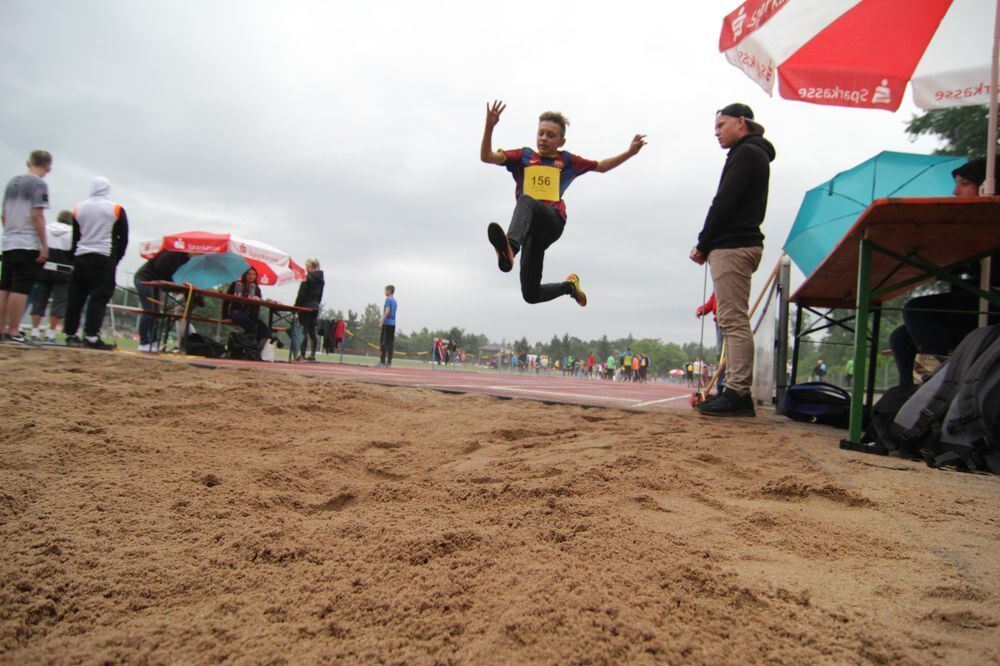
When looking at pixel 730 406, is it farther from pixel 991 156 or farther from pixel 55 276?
pixel 55 276

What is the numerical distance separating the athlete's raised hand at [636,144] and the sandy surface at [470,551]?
2406mm

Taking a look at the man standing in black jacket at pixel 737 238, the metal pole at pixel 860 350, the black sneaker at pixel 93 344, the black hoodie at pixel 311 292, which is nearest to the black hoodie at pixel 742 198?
the man standing in black jacket at pixel 737 238

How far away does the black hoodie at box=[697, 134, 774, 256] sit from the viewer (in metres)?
3.61

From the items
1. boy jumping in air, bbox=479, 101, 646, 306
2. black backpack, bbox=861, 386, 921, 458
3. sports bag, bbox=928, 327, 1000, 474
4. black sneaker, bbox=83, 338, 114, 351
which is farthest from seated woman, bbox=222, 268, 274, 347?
sports bag, bbox=928, 327, 1000, 474

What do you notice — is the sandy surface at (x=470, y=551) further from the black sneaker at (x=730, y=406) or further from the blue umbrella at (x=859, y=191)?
the blue umbrella at (x=859, y=191)

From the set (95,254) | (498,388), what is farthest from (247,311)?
(498,388)

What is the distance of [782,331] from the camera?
16.4 feet

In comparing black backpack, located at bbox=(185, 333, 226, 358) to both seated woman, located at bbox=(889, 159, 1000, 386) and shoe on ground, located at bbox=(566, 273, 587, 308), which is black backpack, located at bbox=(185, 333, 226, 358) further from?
seated woman, located at bbox=(889, 159, 1000, 386)

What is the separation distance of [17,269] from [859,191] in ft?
28.0

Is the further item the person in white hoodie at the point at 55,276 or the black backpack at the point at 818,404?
the person in white hoodie at the point at 55,276

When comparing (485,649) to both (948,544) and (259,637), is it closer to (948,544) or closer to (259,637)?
(259,637)

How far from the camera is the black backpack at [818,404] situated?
12.5ft

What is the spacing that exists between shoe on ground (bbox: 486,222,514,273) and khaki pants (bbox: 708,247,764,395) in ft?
5.47

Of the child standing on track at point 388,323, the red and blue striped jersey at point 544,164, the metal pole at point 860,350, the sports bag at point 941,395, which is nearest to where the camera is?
the sports bag at point 941,395
